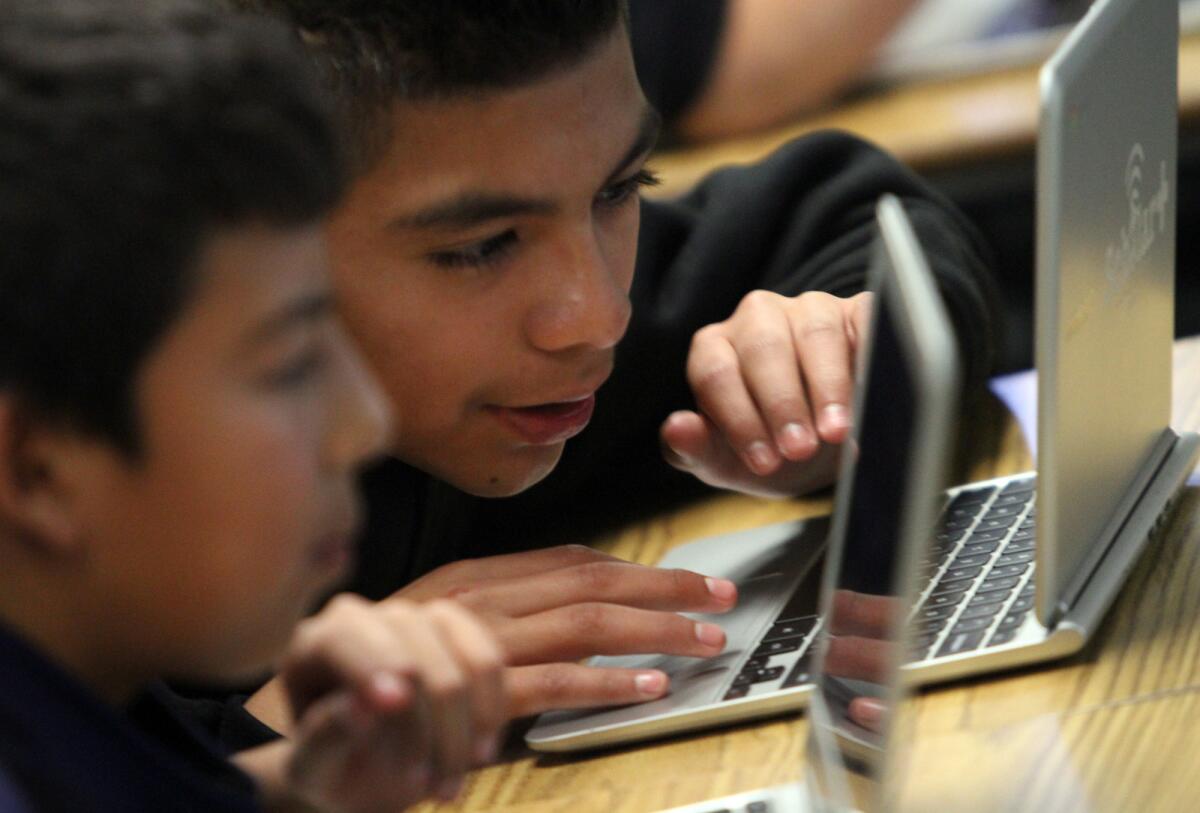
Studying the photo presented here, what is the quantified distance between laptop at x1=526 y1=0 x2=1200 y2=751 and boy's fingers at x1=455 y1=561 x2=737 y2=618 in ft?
0.10

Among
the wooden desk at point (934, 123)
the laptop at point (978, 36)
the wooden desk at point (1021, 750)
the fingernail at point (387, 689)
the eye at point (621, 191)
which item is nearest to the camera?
the fingernail at point (387, 689)

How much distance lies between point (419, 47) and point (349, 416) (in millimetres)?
399

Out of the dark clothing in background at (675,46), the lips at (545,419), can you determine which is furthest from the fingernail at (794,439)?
the dark clothing in background at (675,46)

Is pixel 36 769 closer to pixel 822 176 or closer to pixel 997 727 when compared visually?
pixel 997 727

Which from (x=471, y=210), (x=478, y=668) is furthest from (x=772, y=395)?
(x=478, y=668)

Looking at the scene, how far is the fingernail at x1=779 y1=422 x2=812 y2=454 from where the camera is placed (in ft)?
3.56

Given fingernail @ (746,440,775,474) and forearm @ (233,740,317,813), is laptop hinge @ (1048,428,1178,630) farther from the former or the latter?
forearm @ (233,740,317,813)

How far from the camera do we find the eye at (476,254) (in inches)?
38.7

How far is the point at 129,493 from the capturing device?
1.92 ft

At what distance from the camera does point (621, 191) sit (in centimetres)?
104

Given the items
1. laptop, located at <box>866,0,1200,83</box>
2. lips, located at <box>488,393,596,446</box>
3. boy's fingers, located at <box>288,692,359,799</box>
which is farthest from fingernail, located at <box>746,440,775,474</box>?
laptop, located at <box>866,0,1200,83</box>

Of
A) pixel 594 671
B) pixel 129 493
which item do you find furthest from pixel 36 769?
pixel 594 671

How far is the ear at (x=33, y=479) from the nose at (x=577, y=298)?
43 cm

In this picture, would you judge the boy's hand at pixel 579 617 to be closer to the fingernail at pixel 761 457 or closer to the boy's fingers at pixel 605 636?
the boy's fingers at pixel 605 636
